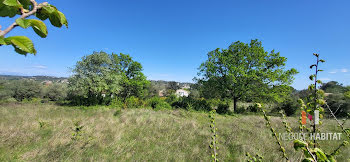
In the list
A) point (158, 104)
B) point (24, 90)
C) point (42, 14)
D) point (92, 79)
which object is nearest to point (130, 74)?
point (92, 79)

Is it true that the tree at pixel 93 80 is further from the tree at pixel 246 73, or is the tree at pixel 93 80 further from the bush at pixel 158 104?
the tree at pixel 246 73

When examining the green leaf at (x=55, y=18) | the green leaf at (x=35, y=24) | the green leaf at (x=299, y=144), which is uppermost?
the green leaf at (x=55, y=18)

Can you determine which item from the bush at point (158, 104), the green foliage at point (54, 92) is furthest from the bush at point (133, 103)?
the green foliage at point (54, 92)

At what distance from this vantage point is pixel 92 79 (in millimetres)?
14320

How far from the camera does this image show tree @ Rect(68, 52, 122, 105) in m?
13.6

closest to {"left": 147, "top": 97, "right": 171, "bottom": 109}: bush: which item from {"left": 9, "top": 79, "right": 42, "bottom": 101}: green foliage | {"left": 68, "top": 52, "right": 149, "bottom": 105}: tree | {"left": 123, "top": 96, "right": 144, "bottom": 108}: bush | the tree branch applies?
{"left": 123, "top": 96, "right": 144, "bottom": 108}: bush

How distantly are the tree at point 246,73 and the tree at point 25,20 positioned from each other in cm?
1285

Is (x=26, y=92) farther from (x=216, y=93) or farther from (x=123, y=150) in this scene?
(x=216, y=93)

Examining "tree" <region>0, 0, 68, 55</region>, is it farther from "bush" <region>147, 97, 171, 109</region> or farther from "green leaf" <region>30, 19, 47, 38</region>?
"bush" <region>147, 97, 171, 109</region>

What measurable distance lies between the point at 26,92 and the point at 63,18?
35331 mm

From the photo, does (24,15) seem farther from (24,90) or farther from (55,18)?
(24,90)

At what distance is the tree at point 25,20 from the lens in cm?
49

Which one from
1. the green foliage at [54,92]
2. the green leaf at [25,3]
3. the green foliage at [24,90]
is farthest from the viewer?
→ the green foliage at [54,92]

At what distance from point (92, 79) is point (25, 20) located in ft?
55.4
